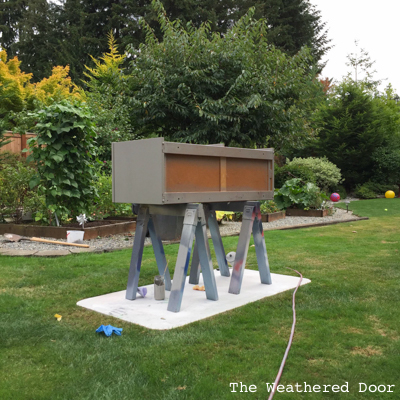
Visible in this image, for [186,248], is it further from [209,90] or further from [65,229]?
[209,90]

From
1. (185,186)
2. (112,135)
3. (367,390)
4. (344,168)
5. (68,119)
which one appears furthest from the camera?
(344,168)

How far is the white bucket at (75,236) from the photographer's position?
7.39m

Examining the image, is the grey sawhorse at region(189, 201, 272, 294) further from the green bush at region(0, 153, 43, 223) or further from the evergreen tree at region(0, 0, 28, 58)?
the evergreen tree at region(0, 0, 28, 58)

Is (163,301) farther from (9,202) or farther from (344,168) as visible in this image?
(344,168)

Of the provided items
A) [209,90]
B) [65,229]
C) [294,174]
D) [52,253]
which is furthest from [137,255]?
[294,174]

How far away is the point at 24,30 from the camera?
88.2ft

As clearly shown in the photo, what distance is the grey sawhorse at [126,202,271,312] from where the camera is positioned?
3910mm

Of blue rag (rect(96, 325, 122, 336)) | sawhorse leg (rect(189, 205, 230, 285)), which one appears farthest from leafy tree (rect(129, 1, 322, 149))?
blue rag (rect(96, 325, 122, 336))

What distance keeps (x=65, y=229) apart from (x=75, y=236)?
38 cm

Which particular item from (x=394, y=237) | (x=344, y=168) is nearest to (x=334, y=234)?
(x=394, y=237)

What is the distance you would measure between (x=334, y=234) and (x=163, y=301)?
17.8 feet

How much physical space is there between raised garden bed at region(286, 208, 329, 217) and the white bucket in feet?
22.2

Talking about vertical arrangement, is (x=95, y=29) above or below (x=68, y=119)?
above

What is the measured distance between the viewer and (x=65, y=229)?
25.3 feet
